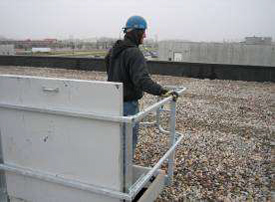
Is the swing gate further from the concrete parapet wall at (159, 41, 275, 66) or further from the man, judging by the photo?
the concrete parapet wall at (159, 41, 275, 66)

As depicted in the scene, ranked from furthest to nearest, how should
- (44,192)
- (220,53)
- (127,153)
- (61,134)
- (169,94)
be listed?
(220,53) < (169,94) < (44,192) < (61,134) < (127,153)

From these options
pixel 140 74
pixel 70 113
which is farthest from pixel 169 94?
pixel 70 113

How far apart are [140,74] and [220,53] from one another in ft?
86.2

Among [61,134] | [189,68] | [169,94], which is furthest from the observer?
[189,68]

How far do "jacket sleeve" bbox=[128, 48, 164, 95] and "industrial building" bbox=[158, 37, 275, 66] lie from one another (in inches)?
992

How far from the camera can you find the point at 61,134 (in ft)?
6.61

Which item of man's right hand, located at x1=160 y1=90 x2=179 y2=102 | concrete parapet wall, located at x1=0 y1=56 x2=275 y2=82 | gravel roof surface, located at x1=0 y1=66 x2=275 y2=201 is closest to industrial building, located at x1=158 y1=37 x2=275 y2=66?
concrete parapet wall, located at x1=0 y1=56 x2=275 y2=82

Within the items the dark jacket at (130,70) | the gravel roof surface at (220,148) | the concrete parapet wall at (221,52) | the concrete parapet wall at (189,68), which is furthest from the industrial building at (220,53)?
the dark jacket at (130,70)

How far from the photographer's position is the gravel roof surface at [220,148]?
3295 millimetres

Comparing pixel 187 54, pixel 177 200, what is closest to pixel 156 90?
pixel 177 200

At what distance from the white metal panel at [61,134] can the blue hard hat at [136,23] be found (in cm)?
108

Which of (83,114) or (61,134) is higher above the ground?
(83,114)

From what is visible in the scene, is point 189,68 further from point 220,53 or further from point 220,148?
point 220,53

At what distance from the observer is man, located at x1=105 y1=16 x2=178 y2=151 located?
255 cm
